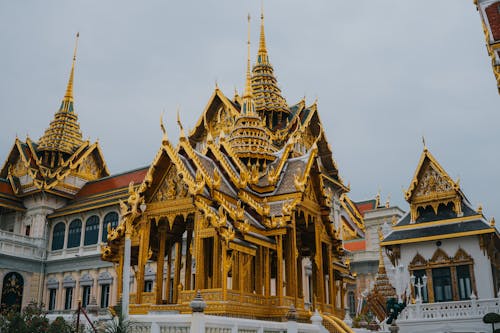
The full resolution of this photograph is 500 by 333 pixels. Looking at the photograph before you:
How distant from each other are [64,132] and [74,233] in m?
12.0

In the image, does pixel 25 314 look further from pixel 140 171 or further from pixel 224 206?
pixel 140 171

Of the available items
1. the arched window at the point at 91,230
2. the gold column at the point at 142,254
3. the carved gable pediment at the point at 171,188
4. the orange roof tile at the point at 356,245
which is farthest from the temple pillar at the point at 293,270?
the arched window at the point at 91,230

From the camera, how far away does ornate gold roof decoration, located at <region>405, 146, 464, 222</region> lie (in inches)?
1049

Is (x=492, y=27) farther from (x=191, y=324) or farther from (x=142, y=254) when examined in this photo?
(x=191, y=324)

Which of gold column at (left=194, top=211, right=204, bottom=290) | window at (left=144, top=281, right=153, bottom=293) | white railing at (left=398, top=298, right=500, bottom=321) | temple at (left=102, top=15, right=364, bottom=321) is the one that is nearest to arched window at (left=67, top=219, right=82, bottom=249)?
window at (left=144, top=281, right=153, bottom=293)

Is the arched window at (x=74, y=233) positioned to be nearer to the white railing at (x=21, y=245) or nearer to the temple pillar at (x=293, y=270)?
the white railing at (x=21, y=245)

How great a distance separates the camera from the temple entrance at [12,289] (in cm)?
3712

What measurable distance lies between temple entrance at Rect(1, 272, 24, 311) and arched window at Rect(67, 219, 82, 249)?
4181 mm

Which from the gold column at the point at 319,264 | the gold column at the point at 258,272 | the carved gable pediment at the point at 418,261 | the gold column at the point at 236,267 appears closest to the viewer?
the gold column at the point at 236,267

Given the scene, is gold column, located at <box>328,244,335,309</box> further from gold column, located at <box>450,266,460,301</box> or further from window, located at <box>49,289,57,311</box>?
window, located at <box>49,289,57,311</box>

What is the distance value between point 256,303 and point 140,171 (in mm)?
33907

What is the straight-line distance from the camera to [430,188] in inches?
1084

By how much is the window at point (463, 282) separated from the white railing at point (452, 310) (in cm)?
292

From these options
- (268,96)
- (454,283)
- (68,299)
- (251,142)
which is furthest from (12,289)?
(251,142)
